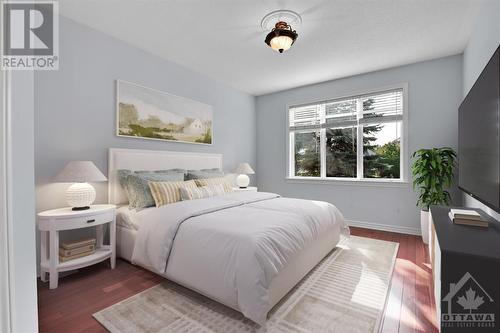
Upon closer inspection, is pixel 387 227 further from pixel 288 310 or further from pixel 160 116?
pixel 160 116

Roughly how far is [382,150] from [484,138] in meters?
2.61

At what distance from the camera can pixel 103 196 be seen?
280 centimetres

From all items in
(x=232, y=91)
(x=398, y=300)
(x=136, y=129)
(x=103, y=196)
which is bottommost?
(x=398, y=300)

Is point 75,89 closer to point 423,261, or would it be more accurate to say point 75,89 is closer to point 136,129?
point 136,129

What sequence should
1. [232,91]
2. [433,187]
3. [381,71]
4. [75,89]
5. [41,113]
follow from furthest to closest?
[232,91]
[381,71]
[433,187]
[75,89]
[41,113]

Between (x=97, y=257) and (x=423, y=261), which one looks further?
(x=423, y=261)

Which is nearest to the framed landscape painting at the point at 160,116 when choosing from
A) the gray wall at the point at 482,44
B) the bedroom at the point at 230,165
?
the bedroom at the point at 230,165

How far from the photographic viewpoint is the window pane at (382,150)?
384 cm

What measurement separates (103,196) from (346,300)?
2780 millimetres

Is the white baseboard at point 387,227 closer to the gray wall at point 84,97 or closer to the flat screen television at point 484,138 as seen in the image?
the flat screen television at point 484,138

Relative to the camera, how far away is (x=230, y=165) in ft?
15.4

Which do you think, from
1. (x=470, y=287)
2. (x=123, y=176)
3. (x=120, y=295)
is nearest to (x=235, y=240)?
(x=120, y=295)

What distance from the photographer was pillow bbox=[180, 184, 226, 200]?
2805 mm

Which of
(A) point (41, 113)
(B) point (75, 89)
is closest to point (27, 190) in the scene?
(A) point (41, 113)
